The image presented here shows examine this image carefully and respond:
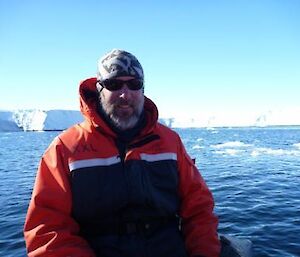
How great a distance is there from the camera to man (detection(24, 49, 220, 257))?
10.6 feet

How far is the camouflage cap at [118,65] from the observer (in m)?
3.64

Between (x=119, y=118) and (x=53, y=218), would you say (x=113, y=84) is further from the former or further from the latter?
(x=53, y=218)

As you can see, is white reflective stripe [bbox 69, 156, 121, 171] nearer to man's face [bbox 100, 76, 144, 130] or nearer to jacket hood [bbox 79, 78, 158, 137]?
jacket hood [bbox 79, 78, 158, 137]

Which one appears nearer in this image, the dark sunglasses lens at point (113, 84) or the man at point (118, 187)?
the man at point (118, 187)

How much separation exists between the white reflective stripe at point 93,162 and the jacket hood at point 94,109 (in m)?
0.28

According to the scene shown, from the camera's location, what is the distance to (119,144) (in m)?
3.59

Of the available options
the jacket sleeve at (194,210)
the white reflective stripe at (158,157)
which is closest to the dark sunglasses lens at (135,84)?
the white reflective stripe at (158,157)

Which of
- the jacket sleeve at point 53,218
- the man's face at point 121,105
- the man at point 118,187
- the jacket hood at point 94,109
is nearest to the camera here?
the jacket sleeve at point 53,218

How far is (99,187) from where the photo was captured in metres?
3.32

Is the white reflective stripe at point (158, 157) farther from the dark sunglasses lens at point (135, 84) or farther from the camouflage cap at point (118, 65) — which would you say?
the camouflage cap at point (118, 65)

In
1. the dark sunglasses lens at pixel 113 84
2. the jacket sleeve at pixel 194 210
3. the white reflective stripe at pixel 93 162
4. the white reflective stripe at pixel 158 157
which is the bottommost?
the jacket sleeve at pixel 194 210

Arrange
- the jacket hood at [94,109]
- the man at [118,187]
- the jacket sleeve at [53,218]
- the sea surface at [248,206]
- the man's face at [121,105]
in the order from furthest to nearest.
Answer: the sea surface at [248,206], the man's face at [121,105], the jacket hood at [94,109], the man at [118,187], the jacket sleeve at [53,218]

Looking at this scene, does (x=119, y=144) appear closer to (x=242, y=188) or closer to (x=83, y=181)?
(x=83, y=181)

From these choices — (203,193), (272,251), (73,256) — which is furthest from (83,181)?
(272,251)
